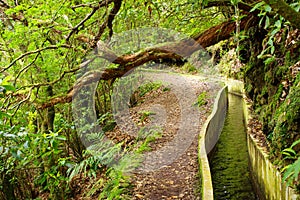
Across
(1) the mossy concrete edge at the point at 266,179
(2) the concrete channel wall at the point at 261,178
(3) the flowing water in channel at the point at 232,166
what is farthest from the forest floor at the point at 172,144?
(1) the mossy concrete edge at the point at 266,179

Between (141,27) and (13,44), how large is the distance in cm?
747

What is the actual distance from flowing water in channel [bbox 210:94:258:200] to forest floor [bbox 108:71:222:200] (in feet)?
3.51

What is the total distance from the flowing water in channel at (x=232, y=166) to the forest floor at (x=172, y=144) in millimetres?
1069

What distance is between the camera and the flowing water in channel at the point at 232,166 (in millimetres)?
7102

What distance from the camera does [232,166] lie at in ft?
28.3

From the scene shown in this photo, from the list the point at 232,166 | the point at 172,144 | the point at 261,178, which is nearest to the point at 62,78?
the point at 172,144

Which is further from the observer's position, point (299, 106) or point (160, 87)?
point (160, 87)

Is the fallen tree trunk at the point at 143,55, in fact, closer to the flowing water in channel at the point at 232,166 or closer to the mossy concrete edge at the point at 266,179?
the mossy concrete edge at the point at 266,179

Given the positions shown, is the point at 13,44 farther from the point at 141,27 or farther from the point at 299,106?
the point at 141,27

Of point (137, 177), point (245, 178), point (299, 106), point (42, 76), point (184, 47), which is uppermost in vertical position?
point (184, 47)

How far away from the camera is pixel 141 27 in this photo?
40.7 ft

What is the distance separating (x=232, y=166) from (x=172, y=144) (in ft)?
6.93

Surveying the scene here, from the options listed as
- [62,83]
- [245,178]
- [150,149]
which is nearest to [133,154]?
[150,149]

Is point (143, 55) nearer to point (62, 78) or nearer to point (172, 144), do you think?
point (62, 78)
